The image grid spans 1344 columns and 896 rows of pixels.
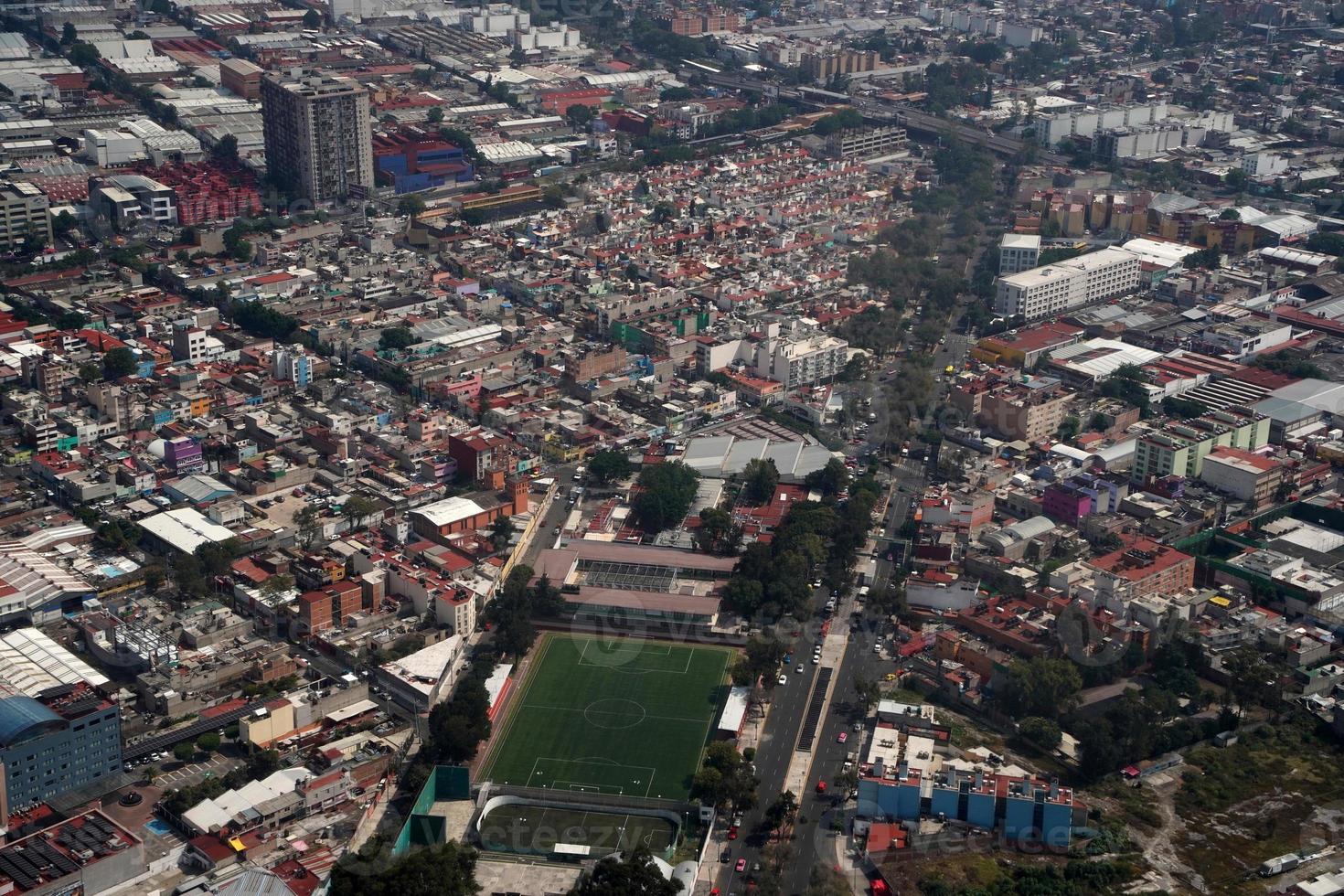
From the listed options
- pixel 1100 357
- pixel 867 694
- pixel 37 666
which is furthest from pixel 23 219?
pixel 867 694

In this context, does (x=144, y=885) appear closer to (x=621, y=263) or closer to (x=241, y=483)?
(x=241, y=483)

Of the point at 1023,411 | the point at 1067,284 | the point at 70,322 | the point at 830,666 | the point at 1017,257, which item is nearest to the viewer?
the point at 830,666

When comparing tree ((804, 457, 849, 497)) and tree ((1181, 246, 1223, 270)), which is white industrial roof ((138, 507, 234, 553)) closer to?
tree ((804, 457, 849, 497))

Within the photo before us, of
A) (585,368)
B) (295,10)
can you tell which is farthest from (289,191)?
(295,10)

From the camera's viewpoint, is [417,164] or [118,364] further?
[417,164]

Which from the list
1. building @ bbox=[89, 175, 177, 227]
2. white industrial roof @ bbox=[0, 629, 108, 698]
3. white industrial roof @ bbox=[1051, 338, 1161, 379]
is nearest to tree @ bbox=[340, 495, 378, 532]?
white industrial roof @ bbox=[0, 629, 108, 698]

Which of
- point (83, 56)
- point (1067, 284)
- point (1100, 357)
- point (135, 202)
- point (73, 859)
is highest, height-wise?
point (83, 56)

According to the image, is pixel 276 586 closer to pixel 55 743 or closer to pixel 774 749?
pixel 55 743
